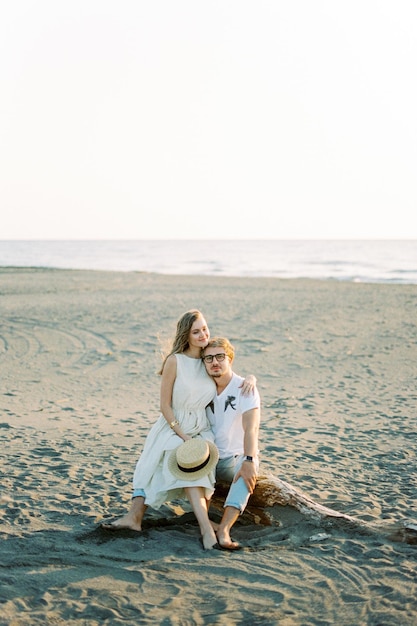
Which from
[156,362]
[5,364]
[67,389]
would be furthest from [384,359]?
[5,364]

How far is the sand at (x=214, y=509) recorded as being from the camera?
149 inches

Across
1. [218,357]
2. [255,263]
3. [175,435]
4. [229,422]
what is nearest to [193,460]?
[175,435]

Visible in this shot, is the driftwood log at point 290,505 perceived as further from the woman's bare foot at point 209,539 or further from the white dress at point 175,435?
the woman's bare foot at point 209,539

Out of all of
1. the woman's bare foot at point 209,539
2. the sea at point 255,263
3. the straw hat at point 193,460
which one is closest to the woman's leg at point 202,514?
the woman's bare foot at point 209,539

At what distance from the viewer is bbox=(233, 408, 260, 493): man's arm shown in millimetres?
4715

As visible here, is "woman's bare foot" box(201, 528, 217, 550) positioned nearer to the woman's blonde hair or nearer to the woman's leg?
the woman's leg

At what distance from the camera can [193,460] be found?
470 centimetres

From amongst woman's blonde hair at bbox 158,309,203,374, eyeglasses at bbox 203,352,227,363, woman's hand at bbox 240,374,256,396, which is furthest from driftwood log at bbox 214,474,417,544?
woman's blonde hair at bbox 158,309,203,374

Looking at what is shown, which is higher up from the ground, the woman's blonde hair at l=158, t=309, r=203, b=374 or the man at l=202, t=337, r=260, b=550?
the woman's blonde hair at l=158, t=309, r=203, b=374

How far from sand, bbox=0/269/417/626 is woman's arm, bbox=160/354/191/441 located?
619 millimetres

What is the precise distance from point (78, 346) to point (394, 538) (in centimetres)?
896

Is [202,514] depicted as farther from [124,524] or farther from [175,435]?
[175,435]

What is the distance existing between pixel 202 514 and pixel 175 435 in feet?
2.22

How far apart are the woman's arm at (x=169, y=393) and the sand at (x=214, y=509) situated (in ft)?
2.03
